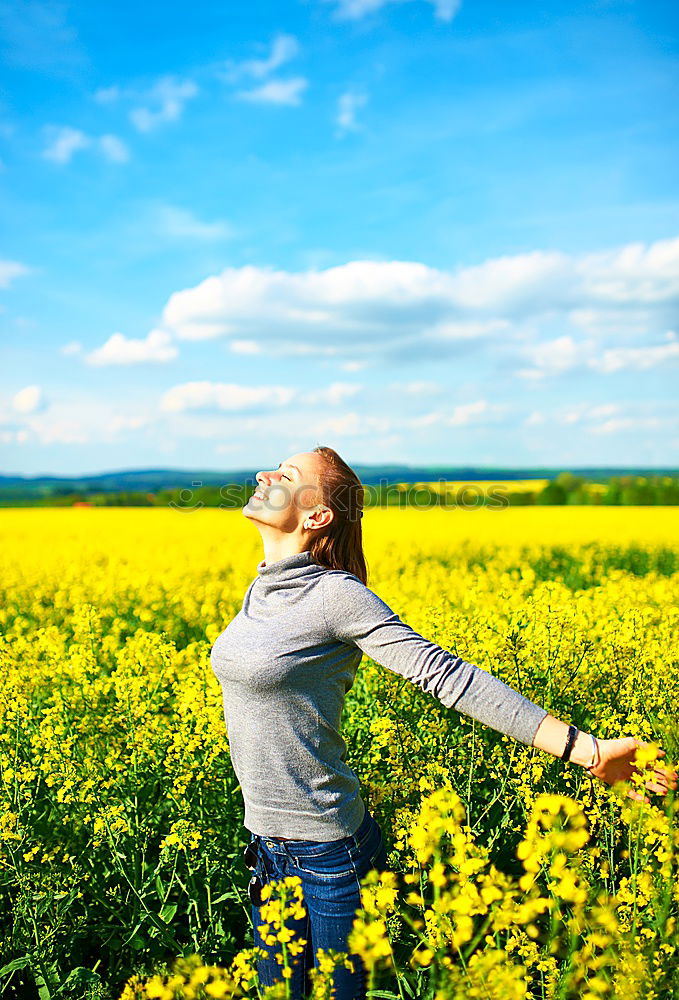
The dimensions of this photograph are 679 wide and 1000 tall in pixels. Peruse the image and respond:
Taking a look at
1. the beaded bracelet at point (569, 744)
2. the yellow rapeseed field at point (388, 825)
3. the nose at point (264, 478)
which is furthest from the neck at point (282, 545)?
the beaded bracelet at point (569, 744)

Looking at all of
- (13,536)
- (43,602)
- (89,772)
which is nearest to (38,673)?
(89,772)

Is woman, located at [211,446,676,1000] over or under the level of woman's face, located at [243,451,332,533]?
under

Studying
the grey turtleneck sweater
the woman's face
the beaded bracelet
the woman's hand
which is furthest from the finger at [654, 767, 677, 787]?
the woman's face

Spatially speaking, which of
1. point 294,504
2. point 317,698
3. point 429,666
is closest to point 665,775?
point 429,666

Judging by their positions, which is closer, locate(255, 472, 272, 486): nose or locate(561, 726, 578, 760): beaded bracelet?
locate(561, 726, 578, 760): beaded bracelet

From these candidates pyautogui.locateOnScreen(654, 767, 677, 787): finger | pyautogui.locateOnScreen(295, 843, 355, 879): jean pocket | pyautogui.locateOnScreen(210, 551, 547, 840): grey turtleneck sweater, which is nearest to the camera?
pyautogui.locateOnScreen(654, 767, 677, 787): finger

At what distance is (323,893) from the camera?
7.08ft

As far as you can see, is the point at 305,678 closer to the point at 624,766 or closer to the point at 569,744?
the point at 569,744

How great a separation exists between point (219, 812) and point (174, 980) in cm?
165

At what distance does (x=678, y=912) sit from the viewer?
246 cm

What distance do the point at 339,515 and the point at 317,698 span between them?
55 centimetres

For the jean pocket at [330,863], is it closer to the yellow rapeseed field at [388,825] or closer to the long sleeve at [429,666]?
the yellow rapeseed field at [388,825]

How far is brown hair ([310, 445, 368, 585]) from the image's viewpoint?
2336 millimetres

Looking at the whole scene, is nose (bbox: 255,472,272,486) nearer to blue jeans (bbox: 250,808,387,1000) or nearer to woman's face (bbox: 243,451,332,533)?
woman's face (bbox: 243,451,332,533)
